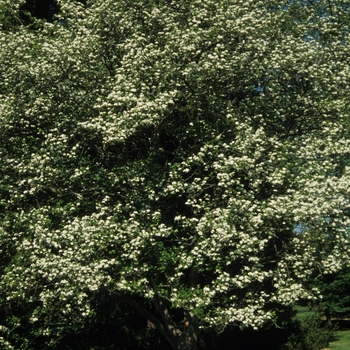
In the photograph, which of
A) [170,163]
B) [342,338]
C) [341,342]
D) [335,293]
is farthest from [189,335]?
[335,293]

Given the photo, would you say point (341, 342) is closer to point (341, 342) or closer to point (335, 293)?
point (341, 342)

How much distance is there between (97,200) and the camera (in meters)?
15.1

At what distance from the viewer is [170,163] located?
50.3ft

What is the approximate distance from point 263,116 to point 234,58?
2.23 m

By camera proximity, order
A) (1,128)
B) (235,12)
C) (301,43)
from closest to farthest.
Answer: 1. (1,128)
2. (235,12)
3. (301,43)

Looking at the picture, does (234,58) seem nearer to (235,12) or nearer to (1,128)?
(235,12)

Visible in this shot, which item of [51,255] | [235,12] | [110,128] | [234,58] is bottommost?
[51,255]

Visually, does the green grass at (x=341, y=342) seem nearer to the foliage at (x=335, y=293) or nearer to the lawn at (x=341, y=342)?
the lawn at (x=341, y=342)

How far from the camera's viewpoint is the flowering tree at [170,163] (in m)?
13.8

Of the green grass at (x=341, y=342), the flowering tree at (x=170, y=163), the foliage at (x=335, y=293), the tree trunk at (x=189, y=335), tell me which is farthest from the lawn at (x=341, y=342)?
the tree trunk at (x=189, y=335)

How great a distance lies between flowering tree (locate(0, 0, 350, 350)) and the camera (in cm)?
1380

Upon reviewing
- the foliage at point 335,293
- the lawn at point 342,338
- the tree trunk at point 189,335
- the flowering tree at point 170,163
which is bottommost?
the lawn at point 342,338

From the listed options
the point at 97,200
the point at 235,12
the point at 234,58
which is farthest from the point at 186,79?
the point at 97,200

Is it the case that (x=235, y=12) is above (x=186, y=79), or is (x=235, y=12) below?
above
